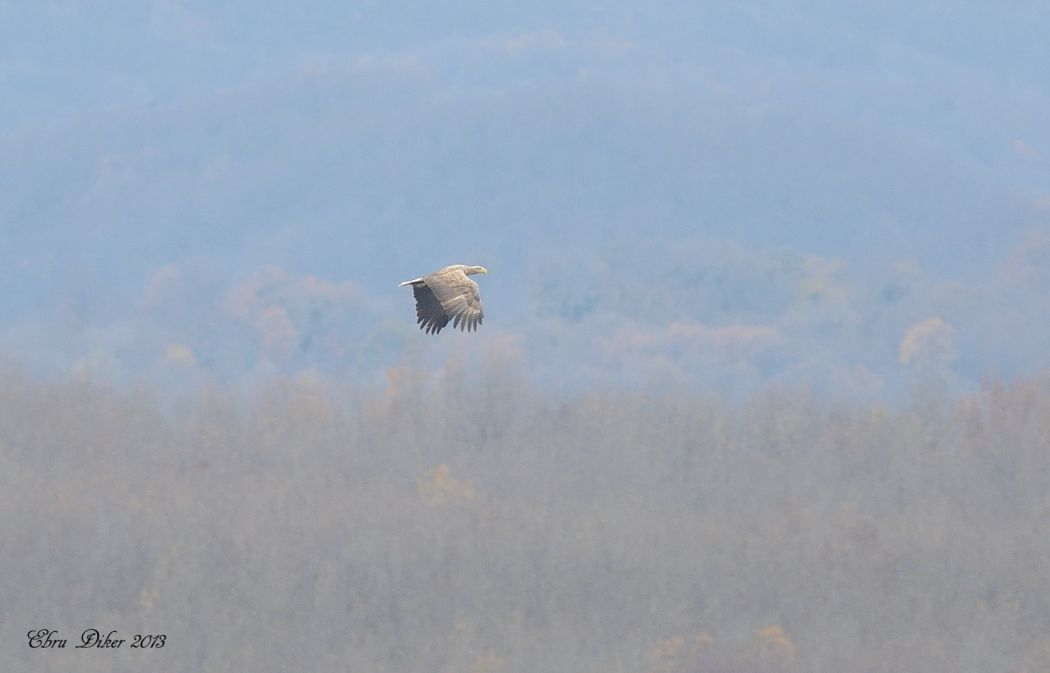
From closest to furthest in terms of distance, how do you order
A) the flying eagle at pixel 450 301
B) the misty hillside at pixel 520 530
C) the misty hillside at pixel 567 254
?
the flying eagle at pixel 450 301 < the misty hillside at pixel 520 530 < the misty hillside at pixel 567 254

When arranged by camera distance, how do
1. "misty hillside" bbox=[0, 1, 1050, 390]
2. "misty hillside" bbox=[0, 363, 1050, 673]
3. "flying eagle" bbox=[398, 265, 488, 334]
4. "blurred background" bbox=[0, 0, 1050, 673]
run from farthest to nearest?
"misty hillside" bbox=[0, 1, 1050, 390] → "blurred background" bbox=[0, 0, 1050, 673] → "misty hillside" bbox=[0, 363, 1050, 673] → "flying eagle" bbox=[398, 265, 488, 334]

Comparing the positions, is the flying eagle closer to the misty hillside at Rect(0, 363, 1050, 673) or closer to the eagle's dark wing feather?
the eagle's dark wing feather

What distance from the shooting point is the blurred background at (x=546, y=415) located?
5912 centimetres

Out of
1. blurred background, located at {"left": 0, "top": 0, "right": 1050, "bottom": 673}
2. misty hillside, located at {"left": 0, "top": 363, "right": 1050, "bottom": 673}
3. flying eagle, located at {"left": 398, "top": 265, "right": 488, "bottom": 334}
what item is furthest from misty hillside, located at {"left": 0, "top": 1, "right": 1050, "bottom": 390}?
flying eagle, located at {"left": 398, "top": 265, "right": 488, "bottom": 334}

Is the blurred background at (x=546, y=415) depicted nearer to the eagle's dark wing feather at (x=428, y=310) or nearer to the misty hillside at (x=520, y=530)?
the misty hillside at (x=520, y=530)

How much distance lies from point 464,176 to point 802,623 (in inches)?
4868

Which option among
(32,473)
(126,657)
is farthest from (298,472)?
(126,657)

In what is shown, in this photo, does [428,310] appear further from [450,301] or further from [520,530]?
[520,530]

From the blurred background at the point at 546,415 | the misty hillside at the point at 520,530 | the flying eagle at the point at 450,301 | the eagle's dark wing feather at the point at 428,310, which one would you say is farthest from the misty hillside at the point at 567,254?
the flying eagle at the point at 450,301

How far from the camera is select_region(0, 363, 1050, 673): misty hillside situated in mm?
56656

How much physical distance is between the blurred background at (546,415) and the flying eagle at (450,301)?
108 feet

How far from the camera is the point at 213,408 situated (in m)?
94.1

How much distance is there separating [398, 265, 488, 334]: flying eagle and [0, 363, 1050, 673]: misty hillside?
108 feet

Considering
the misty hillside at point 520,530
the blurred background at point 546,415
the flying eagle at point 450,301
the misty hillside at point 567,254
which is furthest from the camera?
the misty hillside at point 567,254
